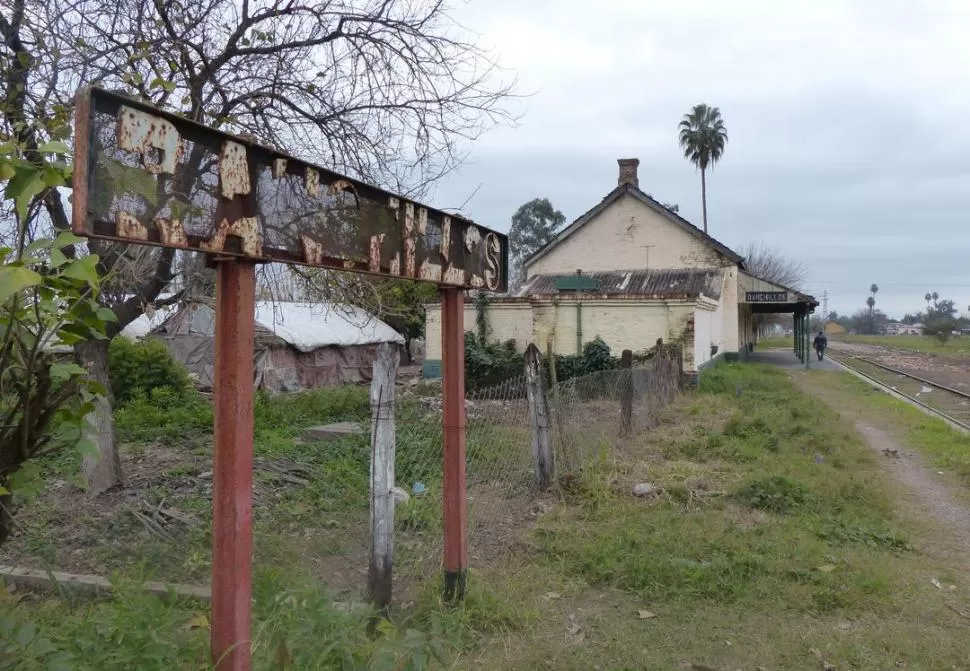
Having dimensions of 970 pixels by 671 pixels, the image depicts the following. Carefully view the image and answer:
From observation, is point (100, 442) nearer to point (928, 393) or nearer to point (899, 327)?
point (928, 393)

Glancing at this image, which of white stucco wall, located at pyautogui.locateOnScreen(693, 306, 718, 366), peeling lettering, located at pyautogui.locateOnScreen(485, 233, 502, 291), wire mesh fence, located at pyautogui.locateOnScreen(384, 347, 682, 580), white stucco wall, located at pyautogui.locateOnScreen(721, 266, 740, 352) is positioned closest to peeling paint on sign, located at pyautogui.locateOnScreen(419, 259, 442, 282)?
peeling lettering, located at pyautogui.locateOnScreen(485, 233, 502, 291)

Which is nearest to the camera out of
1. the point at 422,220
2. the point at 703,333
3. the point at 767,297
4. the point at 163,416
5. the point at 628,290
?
the point at 422,220

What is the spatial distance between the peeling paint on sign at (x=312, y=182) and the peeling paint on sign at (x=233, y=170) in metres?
0.38

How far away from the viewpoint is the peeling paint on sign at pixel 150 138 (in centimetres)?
227

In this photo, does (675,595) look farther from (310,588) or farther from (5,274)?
(5,274)

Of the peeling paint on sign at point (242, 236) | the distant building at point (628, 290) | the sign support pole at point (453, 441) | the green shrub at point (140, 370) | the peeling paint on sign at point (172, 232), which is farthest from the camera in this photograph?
the distant building at point (628, 290)

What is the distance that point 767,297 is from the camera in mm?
28672

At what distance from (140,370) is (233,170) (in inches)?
→ 543

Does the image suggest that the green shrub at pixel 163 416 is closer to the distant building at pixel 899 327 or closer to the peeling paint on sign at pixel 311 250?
the peeling paint on sign at pixel 311 250

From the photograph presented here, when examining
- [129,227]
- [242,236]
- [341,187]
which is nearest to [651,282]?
[341,187]

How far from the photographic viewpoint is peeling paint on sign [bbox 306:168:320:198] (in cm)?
320

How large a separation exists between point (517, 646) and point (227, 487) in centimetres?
224

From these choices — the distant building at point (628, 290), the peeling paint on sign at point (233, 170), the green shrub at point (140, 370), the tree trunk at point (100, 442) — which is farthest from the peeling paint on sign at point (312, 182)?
the distant building at point (628, 290)

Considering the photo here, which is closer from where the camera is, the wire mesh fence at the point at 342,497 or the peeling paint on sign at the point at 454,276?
the peeling paint on sign at the point at 454,276
